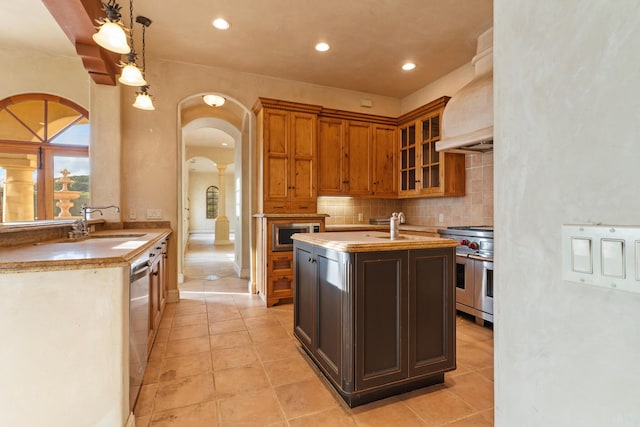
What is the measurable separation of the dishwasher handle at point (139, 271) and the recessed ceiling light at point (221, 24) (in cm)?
248

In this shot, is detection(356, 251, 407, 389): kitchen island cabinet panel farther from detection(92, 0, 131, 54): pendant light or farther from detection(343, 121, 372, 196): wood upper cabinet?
detection(343, 121, 372, 196): wood upper cabinet

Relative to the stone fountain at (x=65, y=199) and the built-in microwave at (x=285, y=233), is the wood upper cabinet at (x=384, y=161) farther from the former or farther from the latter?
the stone fountain at (x=65, y=199)

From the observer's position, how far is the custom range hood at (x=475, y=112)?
3031 mm

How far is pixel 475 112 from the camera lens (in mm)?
3129

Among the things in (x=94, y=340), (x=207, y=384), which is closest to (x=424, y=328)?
(x=207, y=384)

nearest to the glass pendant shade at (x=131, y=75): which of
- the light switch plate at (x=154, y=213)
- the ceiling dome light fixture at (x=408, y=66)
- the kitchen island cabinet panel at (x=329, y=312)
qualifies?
the light switch plate at (x=154, y=213)

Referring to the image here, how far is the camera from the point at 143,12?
9.86 feet

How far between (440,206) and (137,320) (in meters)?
4.02

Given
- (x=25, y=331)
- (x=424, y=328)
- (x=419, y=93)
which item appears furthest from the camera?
(x=419, y=93)

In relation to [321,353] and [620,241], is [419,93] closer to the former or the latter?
[321,353]

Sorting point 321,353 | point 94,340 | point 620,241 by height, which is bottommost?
point 321,353

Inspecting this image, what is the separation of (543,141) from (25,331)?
6.60ft

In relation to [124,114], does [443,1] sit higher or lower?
higher

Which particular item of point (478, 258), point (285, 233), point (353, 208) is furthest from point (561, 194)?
point (353, 208)
